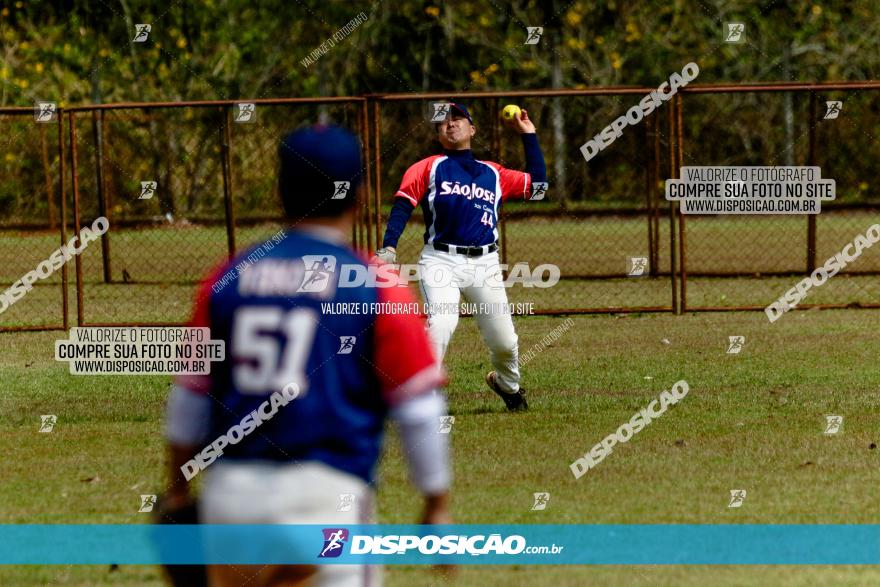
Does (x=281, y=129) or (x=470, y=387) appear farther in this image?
(x=281, y=129)

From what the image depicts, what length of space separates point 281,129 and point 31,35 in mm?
7741

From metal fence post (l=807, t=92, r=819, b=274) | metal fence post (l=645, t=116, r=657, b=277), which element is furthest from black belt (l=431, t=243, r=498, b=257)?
metal fence post (l=645, t=116, r=657, b=277)

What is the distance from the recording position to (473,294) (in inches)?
400

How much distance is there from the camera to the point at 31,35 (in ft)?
113

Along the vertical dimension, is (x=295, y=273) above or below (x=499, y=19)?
below

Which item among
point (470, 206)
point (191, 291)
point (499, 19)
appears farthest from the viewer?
point (499, 19)

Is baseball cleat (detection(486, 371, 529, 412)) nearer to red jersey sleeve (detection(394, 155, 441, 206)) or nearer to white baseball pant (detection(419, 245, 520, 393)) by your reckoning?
white baseball pant (detection(419, 245, 520, 393))

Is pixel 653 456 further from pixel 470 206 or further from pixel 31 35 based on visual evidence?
pixel 31 35

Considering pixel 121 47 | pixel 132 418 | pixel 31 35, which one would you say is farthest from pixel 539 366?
pixel 31 35

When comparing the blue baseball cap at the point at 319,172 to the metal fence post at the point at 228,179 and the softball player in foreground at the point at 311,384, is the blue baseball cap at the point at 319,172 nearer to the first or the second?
the softball player in foreground at the point at 311,384

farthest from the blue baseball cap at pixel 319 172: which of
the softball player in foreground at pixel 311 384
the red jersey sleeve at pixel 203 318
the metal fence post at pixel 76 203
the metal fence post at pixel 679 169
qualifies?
the metal fence post at pixel 679 169

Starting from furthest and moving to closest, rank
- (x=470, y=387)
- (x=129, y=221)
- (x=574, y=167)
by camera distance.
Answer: (x=574, y=167) → (x=129, y=221) → (x=470, y=387)

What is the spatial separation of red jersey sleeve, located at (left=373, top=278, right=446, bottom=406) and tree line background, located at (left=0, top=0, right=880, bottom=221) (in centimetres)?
2017

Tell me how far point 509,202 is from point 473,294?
18.5 metres
